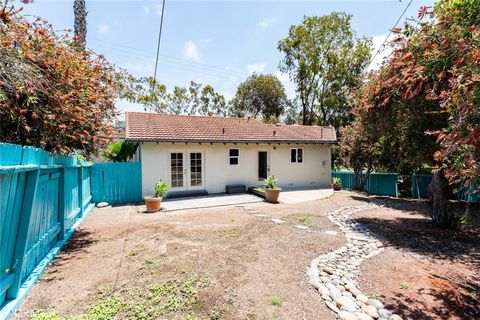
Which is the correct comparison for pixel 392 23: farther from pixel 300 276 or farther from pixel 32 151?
pixel 32 151

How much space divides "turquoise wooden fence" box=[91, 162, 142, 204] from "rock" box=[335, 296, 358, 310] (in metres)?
10.2

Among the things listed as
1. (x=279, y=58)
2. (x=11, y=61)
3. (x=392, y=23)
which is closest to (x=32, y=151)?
(x=11, y=61)

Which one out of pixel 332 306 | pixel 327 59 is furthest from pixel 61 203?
pixel 327 59

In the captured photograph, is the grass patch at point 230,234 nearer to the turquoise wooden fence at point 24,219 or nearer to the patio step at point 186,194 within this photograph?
the turquoise wooden fence at point 24,219

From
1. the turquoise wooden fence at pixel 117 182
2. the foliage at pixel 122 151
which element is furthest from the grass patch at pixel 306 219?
the foliage at pixel 122 151

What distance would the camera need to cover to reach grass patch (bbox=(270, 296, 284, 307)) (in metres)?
3.41

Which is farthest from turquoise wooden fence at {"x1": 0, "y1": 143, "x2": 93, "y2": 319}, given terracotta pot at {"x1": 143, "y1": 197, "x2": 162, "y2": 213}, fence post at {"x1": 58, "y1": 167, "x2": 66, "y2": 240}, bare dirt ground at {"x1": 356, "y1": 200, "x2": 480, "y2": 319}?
bare dirt ground at {"x1": 356, "y1": 200, "x2": 480, "y2": 319}

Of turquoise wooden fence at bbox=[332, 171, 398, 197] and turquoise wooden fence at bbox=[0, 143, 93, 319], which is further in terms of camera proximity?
Answer: turquoise wooden fence at bbox=[332, 171, 398, 197]

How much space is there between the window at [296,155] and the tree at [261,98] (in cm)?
1551

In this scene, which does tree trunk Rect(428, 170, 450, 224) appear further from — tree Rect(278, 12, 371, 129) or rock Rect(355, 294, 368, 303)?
tree Rect(278, 12, 371, 129)

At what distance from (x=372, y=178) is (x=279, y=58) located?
1926 cm

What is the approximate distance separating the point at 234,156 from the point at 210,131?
2016mm

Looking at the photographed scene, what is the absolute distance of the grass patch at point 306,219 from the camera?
7703 millimetres

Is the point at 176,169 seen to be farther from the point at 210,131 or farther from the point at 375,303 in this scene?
the point at 375,303
